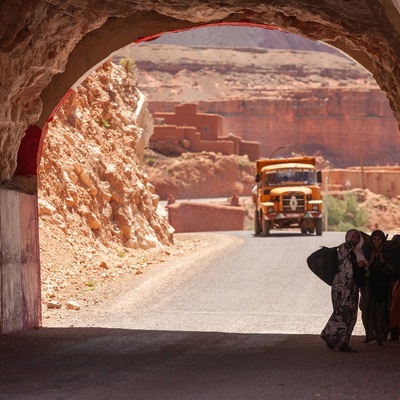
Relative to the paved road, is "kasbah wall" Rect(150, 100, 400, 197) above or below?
above

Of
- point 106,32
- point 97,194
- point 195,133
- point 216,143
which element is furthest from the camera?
point 216,143

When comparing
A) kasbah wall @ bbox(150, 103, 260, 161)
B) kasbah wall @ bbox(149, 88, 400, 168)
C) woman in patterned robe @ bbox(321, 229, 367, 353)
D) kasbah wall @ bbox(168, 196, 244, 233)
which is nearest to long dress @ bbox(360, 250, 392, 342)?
woman in patterned robe @ bbox(321, 229, 367, 353)

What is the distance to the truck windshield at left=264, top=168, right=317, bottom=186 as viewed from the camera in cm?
3303

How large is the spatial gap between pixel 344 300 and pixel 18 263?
4.90 m

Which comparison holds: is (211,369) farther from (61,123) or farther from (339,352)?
(61,123)

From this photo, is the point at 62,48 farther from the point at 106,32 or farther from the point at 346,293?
the point at 346,293

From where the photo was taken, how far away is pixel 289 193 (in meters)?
32.4

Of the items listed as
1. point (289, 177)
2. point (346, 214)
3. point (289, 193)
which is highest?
point (289, 177)

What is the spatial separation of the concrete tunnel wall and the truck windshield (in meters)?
19.5

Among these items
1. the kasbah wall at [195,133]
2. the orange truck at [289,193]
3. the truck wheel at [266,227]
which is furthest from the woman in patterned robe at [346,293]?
the kasbah wall at [195,133]

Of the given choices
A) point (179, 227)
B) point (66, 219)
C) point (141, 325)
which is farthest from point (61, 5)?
point (179, 227)

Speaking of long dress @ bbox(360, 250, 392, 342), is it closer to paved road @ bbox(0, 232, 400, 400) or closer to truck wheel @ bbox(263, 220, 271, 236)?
paved road @ bbox(0, 232, 400, 400)

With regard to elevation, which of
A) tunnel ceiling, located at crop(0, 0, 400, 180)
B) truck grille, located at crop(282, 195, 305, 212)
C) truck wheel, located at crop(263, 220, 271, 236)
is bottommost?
truck wheel, located at crop(263, 220, 271, 236)

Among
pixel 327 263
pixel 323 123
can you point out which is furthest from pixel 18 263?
pixel 323 123
